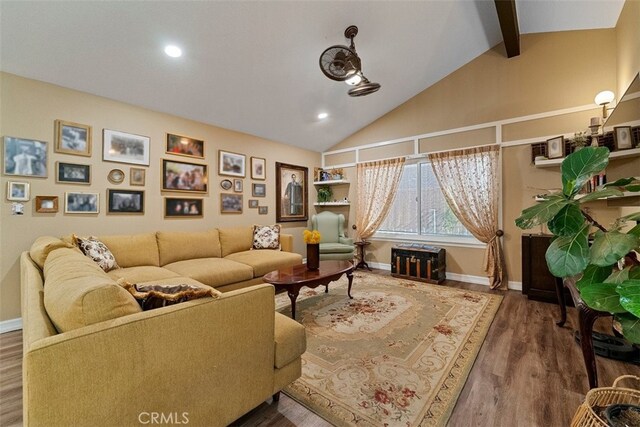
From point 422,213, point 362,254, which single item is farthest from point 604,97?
point 362,254

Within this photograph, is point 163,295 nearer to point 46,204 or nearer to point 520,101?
point 46,204

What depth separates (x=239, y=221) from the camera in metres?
4.47

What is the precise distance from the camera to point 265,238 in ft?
13.8

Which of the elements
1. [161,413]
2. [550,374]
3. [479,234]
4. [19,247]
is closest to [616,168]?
[479,234]

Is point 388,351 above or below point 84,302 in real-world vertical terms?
below

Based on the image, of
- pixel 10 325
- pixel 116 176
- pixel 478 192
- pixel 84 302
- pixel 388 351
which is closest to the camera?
pixel 84 302

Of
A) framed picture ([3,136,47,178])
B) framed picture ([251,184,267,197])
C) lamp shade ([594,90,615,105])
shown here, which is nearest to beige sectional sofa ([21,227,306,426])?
framed picture ([3,136,47,178])

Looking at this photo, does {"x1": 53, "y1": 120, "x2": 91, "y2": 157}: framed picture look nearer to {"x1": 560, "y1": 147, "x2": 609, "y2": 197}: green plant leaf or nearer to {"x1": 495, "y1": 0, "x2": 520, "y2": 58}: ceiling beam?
{"x1": 560, "y1": 147, "x2": 609, "y2": 197}: green plant leaf

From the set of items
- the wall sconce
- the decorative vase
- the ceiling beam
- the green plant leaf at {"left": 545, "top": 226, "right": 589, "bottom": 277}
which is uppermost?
the ceiling beam

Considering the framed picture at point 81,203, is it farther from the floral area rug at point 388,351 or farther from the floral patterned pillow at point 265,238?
the floral area rug at point 388,351

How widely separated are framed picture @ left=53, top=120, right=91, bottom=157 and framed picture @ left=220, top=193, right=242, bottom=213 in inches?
67.8

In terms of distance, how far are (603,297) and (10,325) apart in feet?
14.4

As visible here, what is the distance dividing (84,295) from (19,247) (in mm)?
2657

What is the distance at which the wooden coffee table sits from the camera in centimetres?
254
